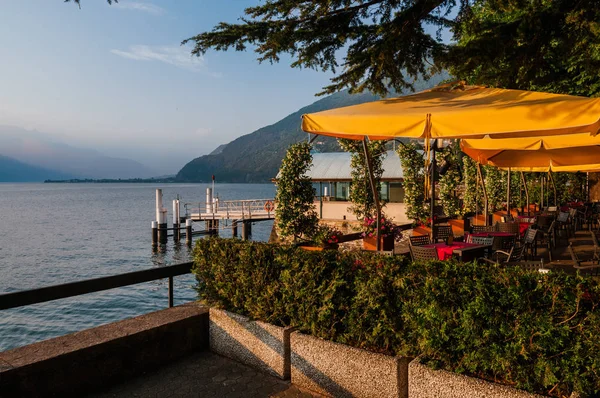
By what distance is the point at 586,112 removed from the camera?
14.2ft

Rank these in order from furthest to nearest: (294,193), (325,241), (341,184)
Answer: (341,184), (294,193), (325,241)

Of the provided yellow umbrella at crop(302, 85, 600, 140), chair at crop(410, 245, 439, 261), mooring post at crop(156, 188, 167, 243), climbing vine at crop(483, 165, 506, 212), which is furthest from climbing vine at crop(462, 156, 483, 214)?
mooring post at crop(156, 188, 167, 243)

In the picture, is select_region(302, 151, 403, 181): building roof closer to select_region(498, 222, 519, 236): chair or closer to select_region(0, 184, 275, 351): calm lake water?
select_region(0, 184, 275, 351): calm lake water

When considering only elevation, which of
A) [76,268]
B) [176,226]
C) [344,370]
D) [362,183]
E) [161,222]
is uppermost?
[362,183]

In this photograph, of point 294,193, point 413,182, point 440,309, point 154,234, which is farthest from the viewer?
point 154,234

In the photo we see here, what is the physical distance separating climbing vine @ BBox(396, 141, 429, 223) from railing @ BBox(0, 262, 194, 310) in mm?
10217

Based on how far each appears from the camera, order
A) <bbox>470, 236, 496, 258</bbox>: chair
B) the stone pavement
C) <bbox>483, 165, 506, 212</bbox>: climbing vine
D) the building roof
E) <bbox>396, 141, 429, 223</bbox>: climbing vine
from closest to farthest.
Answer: the stone pavement < <bbox>470, 236, 496, 258</bbox>: chair < <bbox>396, 141, 429, 223</bbox>: climbing vine < <bbox>483, 165, 506, 212</bbox>: climbing vine < the building roof

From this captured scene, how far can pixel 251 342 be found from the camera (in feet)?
15.5

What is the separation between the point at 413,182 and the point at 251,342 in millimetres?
10865

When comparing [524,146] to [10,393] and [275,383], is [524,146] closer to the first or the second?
[275,383]

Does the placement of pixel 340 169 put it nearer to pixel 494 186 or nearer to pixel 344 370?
pixel 494 186

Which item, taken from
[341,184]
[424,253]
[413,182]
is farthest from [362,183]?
[341,184]

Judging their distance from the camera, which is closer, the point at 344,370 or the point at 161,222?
the point at 344,370

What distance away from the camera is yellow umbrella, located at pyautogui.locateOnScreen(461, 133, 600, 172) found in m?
7.72
